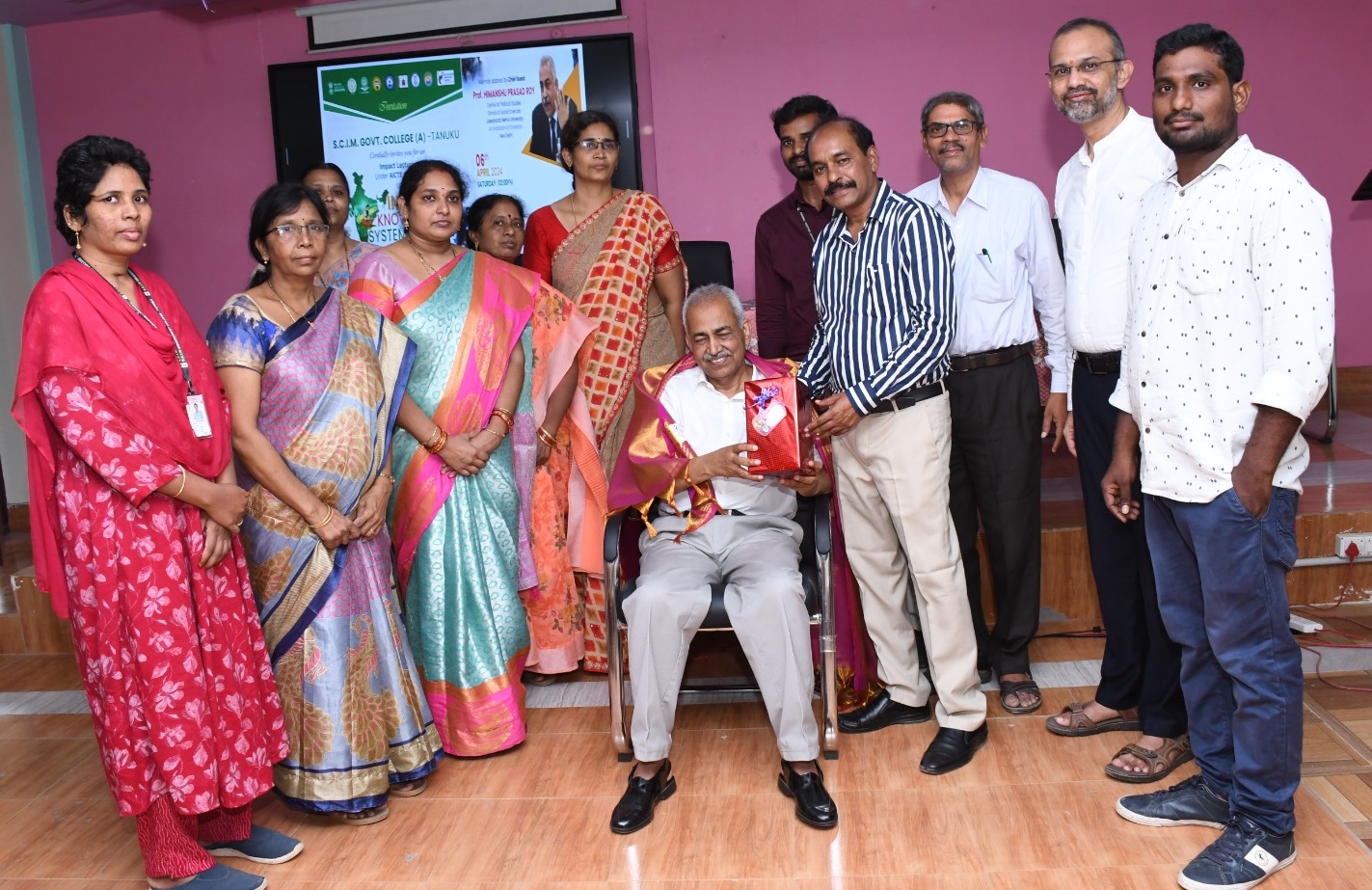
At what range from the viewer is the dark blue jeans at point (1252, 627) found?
90.8 inches

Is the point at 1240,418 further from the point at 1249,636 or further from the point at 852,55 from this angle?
the point at 852,55

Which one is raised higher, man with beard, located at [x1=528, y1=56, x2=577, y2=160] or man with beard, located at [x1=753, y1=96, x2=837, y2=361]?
man with beard, located at [x1=528, y1=56, x2=577, y2=160]

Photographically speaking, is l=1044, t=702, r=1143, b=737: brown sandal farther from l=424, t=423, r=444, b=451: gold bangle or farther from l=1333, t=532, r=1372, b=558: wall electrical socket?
l=424, t=423, r=444, b=451: gold bangle

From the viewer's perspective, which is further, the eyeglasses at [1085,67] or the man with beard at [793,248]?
the man with beard at [793,248]

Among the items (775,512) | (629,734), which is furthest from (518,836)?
(775,512)

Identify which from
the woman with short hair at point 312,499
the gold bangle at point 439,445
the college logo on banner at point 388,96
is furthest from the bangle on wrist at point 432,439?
the college logo on banner at point 388,96

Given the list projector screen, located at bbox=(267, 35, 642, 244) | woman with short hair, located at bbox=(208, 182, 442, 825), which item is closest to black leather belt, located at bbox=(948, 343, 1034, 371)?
woman with short hair, located at bbox=(208, 182, 442, 825)

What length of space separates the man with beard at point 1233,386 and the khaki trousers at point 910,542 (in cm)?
60

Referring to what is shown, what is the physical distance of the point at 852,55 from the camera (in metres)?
5.15

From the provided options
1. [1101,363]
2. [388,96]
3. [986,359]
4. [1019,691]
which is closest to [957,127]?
→ [986,359]

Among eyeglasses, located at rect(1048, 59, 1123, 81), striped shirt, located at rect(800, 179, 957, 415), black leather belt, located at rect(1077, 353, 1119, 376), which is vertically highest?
eyeglasses, located at rect(1048, 59, 1123, 81)

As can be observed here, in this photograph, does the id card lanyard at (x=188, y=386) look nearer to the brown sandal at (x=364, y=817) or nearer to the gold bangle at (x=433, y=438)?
the gold bangle at (x=433, y=438)

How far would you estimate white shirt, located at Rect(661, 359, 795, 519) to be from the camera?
3.14 metres

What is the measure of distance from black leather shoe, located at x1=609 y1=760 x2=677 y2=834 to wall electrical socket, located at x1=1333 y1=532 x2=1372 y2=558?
2424 mm
